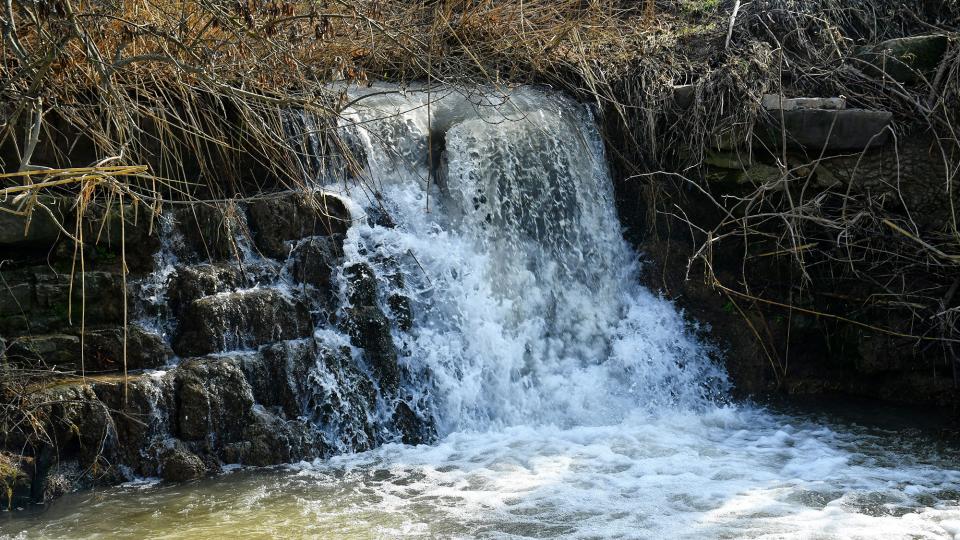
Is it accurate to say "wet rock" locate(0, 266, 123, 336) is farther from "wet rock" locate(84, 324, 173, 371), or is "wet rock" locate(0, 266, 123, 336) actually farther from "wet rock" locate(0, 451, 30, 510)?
"wet rock" locate(0, 451, 30, 510)

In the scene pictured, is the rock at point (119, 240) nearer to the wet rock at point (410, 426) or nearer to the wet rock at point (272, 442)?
the wet rock at point (272, 442)

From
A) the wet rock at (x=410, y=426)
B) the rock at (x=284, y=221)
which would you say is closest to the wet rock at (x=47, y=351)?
the rock at (x=284, y=221)

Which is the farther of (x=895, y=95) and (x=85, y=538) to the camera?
(x=895, y=95)

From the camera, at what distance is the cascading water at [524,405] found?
4.53 m

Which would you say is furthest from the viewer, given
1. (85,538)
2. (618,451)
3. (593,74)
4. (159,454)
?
(593,74)

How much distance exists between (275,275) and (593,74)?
9.32 feet

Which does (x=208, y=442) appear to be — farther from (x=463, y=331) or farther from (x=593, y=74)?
(x=593, y=74)

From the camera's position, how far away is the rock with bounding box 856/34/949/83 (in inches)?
259

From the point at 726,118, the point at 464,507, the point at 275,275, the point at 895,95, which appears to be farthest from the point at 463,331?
the point at 895,95

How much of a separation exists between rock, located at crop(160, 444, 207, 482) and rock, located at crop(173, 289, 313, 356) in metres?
0.55

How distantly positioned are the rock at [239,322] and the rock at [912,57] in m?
4.02

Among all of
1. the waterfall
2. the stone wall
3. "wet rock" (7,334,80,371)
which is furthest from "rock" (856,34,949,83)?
"wet rock" (7,334,80,371)

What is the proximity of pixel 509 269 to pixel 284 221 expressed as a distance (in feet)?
4.73

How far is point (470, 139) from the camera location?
6.56m
